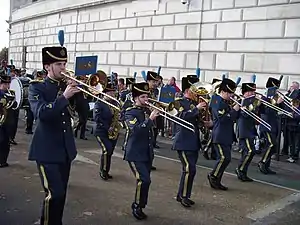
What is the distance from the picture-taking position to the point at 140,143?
5.90 metres

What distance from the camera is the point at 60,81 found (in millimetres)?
4660

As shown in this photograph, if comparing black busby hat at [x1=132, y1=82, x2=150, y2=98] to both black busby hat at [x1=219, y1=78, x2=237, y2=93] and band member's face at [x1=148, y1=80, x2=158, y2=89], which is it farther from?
band member's face at [x1=148, y1=80, x2=158, y2=89]

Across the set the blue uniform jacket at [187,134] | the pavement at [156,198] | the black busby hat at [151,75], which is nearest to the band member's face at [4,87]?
the pavement at [156,198]

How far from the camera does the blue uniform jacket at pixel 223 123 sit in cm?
738

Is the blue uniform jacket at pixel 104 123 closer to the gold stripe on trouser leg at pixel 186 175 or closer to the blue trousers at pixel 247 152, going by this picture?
the gold stripe on trouser leg at pixel 186 175

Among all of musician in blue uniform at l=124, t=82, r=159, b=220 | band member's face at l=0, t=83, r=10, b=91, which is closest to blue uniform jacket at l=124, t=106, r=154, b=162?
musician in blue uniform at l=124, t=82, r=159, b=220

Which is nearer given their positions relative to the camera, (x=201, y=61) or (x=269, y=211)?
(x=269, y=211)

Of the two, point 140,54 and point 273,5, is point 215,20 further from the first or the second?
point 140,54

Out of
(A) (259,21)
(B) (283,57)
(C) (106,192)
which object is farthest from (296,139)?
(C) (106,192)

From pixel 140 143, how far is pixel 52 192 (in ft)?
5.77

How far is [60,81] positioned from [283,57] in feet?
30.5

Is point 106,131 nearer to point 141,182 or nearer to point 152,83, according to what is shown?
point 152,83

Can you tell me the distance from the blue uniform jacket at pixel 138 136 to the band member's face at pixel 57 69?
5.06 ft

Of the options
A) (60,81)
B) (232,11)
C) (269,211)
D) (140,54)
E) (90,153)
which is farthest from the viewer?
(140,54)
